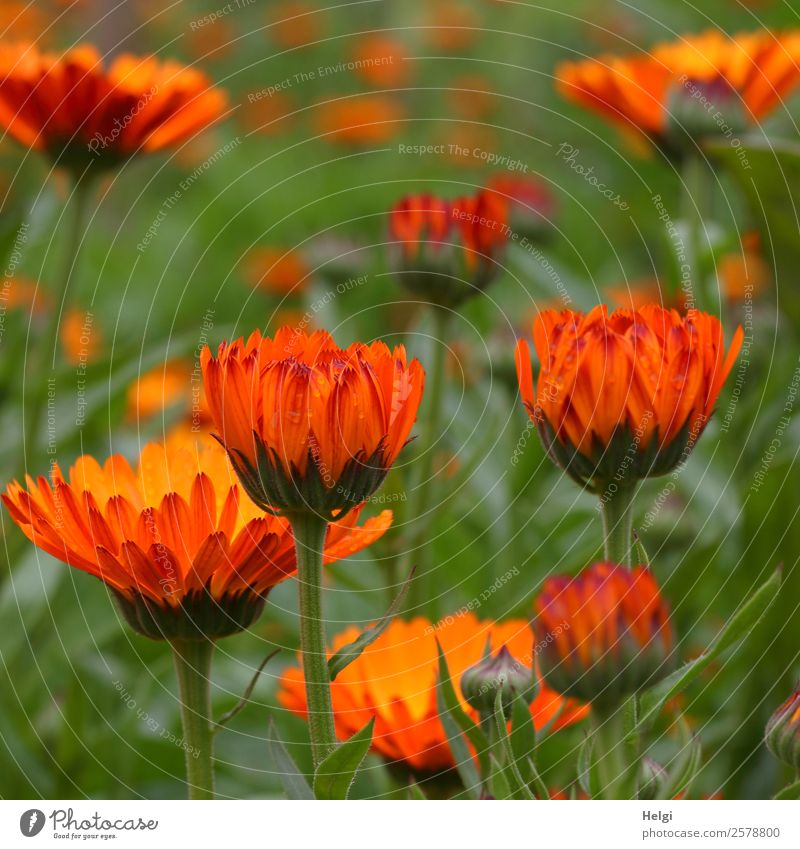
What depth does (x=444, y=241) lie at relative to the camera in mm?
622

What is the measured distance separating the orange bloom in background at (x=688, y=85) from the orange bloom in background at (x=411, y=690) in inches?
13.9

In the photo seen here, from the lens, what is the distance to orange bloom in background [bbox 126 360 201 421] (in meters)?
0.98

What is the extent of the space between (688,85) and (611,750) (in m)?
0.46

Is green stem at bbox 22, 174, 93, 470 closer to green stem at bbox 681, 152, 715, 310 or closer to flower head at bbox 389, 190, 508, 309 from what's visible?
flower head at bbox 389, 190, 508, 309

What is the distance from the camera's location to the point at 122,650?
763 millimetres

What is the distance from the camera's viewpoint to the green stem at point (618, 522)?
1.21 ft

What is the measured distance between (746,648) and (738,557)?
7cm

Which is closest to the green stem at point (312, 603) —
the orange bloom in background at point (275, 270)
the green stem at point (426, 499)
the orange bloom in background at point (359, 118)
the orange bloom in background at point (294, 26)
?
the green stem at point (426, 499)

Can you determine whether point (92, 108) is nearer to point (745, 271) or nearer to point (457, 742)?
point (457, 742)

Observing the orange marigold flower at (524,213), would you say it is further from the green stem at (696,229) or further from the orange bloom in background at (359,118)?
the orange bloom in background at (359,118)

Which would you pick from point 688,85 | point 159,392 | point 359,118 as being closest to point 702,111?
point 688,85

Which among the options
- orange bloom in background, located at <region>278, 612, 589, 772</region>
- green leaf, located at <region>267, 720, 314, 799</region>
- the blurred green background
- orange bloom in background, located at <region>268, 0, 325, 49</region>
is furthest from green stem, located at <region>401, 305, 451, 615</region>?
orange bloom in background, located at <region>268, 0, 325, 49</region>

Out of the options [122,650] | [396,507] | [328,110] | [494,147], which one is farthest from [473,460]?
[328,110]
